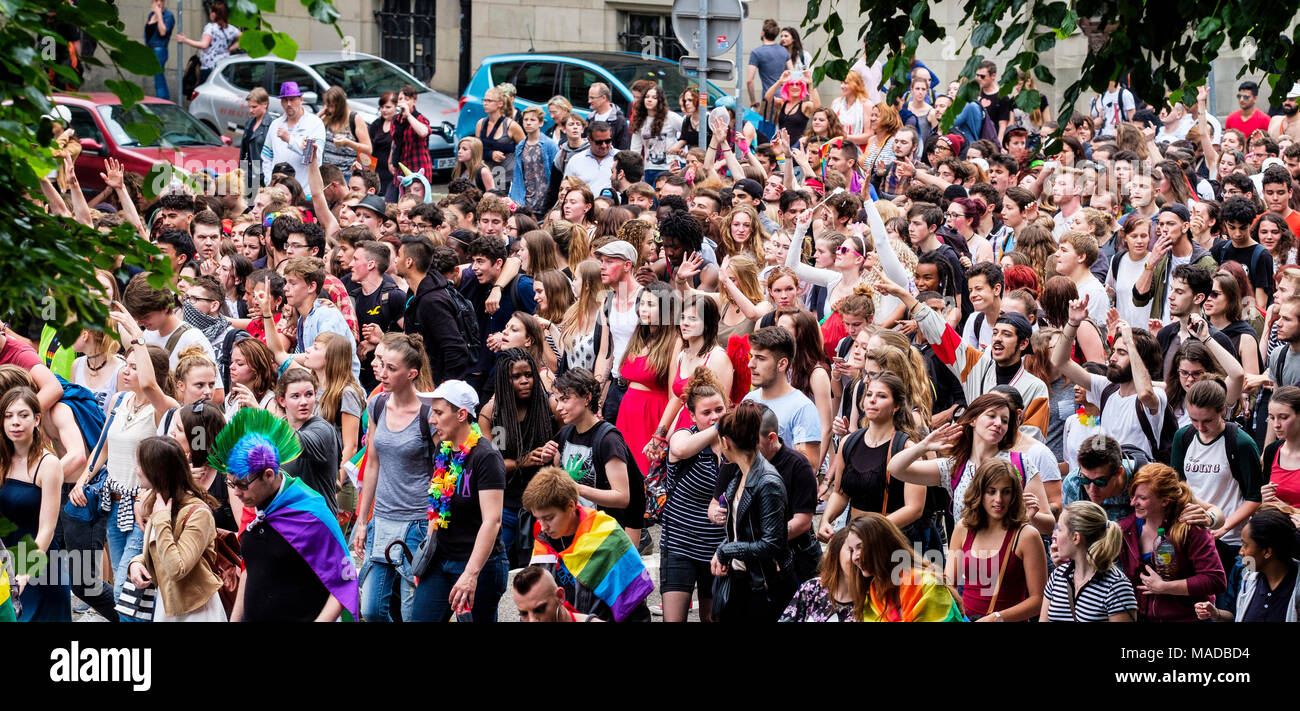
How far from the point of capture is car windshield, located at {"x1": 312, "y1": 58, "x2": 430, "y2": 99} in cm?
2352

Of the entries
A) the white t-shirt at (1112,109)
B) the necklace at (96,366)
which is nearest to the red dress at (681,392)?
the necklace at (96,366)

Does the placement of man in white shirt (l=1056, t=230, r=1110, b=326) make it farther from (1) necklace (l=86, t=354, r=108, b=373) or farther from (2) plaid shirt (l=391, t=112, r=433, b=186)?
(2) plaid shirt (l=391, t=112, r=433, b=186)

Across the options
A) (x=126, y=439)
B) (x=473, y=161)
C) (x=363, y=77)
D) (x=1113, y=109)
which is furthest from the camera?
(x=363, y=77)

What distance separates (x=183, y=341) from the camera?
9.87 m

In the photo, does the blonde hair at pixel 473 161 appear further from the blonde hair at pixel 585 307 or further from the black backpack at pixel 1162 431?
the black backpack at pixel 1162 431

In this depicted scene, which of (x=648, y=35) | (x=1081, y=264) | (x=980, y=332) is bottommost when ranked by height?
(x=980, y=332)

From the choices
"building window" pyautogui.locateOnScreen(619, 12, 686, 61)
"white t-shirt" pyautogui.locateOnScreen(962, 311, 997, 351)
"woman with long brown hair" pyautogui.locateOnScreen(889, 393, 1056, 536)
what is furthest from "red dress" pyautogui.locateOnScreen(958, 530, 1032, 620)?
"building window" pyautogui.locateOnScreen(619, 12, 686, 61)

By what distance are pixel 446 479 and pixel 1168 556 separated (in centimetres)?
342

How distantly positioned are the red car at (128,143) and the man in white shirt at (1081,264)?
11.5m

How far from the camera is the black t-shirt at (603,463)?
8727 millimetres

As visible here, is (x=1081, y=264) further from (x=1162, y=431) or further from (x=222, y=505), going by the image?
(x=222, y=505)

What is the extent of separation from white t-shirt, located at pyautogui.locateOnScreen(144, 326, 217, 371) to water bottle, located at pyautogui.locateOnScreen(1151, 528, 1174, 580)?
210 inches

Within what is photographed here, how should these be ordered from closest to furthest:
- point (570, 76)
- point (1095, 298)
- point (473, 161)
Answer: point (1095, 298)
point (473, 161)
point (570, 76)

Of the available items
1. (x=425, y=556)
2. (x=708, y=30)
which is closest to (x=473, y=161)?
(x=708, y=30)
